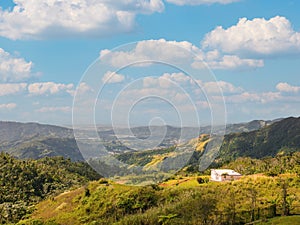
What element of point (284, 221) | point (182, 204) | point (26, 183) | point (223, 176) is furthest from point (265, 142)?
point (284, 221)

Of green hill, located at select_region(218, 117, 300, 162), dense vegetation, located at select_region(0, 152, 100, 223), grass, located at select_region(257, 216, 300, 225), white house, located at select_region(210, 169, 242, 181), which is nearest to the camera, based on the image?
grass, located at select_region(257, 216, 300, 225)

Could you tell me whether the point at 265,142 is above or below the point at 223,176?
above

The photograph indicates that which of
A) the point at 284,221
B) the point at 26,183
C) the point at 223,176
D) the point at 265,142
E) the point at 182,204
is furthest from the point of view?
the point at 265,142

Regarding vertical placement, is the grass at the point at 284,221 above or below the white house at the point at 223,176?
below

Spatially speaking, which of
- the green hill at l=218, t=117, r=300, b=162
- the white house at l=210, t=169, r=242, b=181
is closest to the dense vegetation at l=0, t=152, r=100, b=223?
the white house at l=210, t=169, r=242, b=181

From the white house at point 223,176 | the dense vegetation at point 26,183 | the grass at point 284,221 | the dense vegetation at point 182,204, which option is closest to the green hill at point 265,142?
the dense vegetation at point 26,183

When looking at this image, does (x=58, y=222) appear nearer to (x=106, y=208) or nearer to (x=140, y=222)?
(x=106, y=208)

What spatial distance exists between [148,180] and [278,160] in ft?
199

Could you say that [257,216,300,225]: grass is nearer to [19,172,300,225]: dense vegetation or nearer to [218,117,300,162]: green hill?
[19,172,300,225]: dense vegetation

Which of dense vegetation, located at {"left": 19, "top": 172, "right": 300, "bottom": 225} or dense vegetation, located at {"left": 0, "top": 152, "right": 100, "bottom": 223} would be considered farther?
dense vegetation, located at {"left": 0, "top": 152, "right": 100, "bottom": 223}

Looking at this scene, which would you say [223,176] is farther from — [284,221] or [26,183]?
[26,183]

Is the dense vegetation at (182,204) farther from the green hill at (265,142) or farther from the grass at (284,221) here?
the green hill at (265,142)

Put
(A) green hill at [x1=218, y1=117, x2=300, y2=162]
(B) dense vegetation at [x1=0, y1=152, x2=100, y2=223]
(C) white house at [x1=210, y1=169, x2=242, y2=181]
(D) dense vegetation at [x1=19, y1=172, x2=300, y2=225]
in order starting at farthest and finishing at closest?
(A) green hill at [x1=218, y1=117, x2=300, y2=162], (B) dense vegetation at [x1=0, y1=152, x2=100, y2=223], (C) white house at [x1=210, y1=169, x2=242, y2=181], (D) dense vegetation at [x1=19, y1=172, x2=300, y2=225]

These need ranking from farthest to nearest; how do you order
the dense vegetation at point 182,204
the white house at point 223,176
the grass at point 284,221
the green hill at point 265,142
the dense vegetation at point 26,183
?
the green hill at point 265,142, the dense vegetation at point 26,183, the white house at point 223,176, the dense vegetation at point 182,204, the grass at point 284,221
